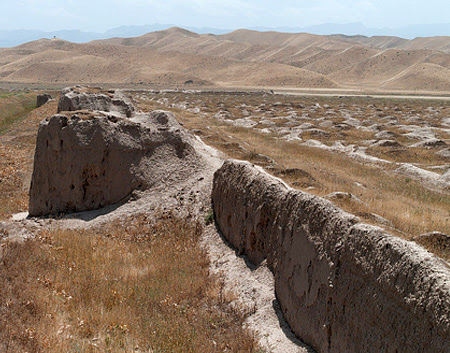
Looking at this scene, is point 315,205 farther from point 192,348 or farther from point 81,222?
point 81,222

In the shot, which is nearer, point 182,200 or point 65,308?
point 65,308

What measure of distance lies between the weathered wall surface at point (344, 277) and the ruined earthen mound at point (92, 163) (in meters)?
5.30

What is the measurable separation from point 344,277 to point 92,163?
9.11 meters

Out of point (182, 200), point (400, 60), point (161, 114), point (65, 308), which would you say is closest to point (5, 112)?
point (161, 114)

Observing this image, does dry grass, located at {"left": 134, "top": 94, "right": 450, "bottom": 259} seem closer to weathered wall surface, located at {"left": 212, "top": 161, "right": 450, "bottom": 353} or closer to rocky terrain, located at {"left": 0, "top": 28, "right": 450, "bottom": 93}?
weathered wall surface, located at {"left": 212, "top": 161, "right": 450, "bottom": 353}

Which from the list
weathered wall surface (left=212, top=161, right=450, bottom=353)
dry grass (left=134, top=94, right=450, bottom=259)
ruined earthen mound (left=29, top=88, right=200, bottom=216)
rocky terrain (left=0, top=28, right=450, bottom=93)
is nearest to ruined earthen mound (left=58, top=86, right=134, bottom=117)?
ruined earthen mound (left=29, top=88, right=200, bottom=216)

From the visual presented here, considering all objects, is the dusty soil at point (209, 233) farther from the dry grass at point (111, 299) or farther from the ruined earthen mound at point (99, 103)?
the ruined earthen mound at point (99, 103)

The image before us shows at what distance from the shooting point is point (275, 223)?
7.64 metres

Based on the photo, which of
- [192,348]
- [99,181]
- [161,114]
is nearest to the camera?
[192,348]

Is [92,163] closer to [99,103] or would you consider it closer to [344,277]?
[99,103]

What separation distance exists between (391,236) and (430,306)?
1.00 meters

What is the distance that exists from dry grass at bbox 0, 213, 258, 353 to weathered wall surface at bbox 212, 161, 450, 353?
3.58 feet

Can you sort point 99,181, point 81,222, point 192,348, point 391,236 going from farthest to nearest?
1. point 99,181
2. point 81,222
3. point 192,348
4. point 391,236

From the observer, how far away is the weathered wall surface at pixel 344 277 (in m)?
4.24
